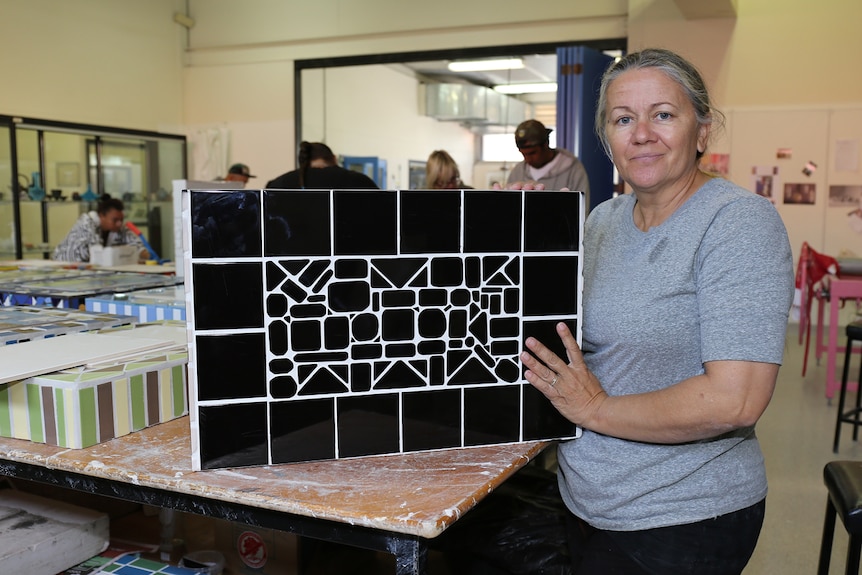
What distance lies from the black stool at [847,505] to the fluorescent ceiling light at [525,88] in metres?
8.02

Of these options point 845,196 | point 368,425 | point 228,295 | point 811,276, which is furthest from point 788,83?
A: point 228,295

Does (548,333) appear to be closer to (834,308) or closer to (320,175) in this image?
(320,175)

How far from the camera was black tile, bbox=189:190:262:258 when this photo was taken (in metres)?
1.01

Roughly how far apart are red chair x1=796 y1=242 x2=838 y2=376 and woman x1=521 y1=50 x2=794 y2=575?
13.3 feet

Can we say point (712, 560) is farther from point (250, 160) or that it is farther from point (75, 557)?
point (250, 160)

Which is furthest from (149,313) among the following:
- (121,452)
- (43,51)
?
(43,51)

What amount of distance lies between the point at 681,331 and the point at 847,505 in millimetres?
736

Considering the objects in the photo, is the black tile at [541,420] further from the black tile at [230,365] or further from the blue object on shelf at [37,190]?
the blue object on shelf at [37,190]

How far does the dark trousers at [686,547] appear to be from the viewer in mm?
1116

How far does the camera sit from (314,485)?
105cm

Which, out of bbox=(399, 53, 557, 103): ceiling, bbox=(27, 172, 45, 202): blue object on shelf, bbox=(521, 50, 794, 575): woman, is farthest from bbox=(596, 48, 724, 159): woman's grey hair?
bbox=(399, 53, 557, 103): ceiling

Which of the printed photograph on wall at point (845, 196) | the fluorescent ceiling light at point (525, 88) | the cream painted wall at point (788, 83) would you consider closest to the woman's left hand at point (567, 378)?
the cream painted wall at point (788, 83)

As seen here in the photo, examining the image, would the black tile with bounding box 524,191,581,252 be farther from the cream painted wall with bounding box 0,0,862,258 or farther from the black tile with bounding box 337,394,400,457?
the cream painted wall with bounding box 0,0,862,258

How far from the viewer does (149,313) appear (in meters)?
2.02
